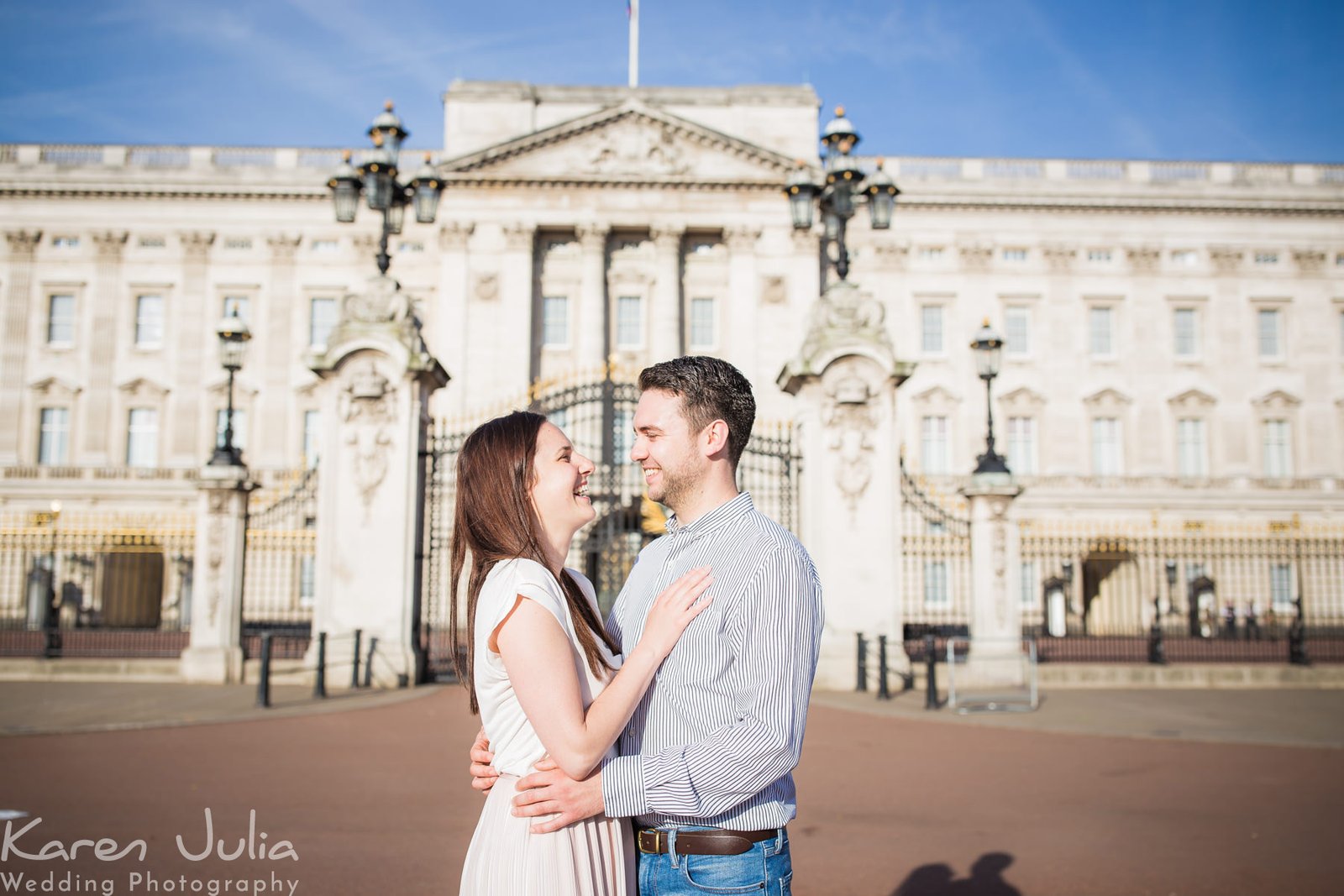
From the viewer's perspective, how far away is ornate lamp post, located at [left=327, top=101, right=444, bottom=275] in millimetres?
13562

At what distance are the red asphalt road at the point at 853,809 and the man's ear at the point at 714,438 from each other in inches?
134

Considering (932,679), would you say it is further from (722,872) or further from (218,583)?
(722,872)

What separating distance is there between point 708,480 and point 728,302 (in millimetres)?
37967

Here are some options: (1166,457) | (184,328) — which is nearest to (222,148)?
(184,328)

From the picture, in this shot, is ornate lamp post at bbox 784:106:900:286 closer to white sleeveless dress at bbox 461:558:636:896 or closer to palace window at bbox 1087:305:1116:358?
white sleeveless dress at bbox 461:558:636:896

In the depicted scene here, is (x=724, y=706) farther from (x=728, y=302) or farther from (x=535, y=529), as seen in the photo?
(x=728, y=302)

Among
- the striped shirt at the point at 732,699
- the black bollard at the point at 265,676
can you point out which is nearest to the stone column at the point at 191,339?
the black bollard at the point at 265,676

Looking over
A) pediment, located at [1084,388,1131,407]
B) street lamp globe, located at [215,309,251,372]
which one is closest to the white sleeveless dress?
street lamp globe, located at [215,309,251,372]

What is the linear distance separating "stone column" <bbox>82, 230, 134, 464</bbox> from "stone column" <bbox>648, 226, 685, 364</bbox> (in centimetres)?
2232

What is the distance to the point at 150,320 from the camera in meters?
42.8

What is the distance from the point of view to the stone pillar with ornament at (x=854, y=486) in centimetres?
1348

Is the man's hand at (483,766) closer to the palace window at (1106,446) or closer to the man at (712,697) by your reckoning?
the man at (712,697)

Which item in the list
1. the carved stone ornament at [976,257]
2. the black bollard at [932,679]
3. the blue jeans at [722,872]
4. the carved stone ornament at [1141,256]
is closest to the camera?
the blue jeans at [722,872]

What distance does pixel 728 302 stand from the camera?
40.2 metres
